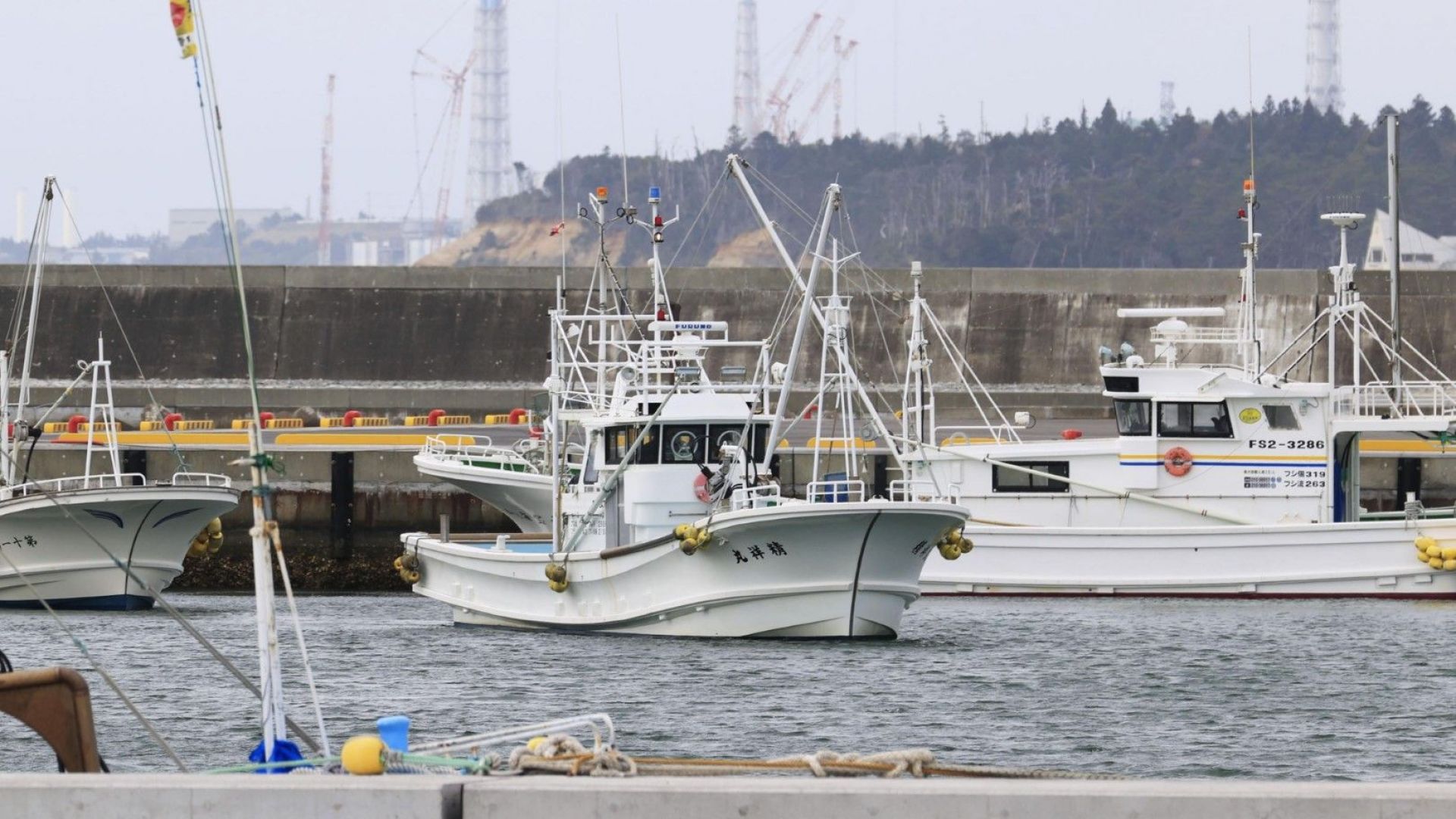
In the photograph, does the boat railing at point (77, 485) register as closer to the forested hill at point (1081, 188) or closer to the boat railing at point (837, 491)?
the boat railing at point (837, 491)

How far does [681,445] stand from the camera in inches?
884

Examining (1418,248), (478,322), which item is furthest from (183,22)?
(1418,248)

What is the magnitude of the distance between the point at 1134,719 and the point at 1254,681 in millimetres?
2859

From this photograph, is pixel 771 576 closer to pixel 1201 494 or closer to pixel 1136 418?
pixel 1136 418

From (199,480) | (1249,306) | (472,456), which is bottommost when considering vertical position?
(199,480)

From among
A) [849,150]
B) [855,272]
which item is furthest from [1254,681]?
[849,150]

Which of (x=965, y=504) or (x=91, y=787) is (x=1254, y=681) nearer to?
(x=965, y=504)

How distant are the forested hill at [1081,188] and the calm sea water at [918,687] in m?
88.2

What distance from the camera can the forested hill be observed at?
5074 inches

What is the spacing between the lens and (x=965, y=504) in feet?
93.1

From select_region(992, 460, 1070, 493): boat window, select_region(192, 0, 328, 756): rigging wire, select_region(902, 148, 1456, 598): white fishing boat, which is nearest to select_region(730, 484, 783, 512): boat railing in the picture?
select_region(902, 148, 1456, 598): white fishing boat

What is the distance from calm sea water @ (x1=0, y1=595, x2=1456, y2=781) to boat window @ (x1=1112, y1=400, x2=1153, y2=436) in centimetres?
271

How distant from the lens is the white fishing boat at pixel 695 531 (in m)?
20.6

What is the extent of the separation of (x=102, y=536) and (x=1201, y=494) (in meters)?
13.6
